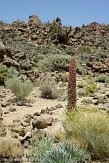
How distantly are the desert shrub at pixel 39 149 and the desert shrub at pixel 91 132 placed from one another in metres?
0.66

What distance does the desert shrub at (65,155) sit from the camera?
6.61 meters

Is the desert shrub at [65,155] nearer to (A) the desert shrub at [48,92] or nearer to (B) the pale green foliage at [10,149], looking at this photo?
(B) the pale green foliage at [10,149]

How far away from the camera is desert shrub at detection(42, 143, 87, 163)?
6.61m

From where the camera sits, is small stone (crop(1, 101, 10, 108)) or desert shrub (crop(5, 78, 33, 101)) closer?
small stone (crop(1, 101, 10, 108))

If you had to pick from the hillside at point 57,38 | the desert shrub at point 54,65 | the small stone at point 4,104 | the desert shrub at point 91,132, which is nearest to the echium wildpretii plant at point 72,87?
the desert shrub at point 91,132

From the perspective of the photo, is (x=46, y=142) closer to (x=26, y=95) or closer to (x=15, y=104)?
(x=15, y=104)

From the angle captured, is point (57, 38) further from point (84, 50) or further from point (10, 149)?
point (10, 149)

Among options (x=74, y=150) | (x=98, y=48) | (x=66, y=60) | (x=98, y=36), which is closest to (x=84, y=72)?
(x=66, y=60)

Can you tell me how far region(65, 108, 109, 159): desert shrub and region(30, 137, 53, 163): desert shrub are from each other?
657 mm

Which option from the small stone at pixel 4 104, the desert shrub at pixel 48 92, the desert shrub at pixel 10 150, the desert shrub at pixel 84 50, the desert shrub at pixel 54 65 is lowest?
the desert shrub at pixel 10 150

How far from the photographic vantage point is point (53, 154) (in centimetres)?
667

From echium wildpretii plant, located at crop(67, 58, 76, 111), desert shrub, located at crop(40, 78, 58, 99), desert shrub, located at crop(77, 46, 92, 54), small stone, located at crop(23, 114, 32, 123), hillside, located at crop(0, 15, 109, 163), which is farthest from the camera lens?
desert shrub, located at crop(77, 46, 92, 54)

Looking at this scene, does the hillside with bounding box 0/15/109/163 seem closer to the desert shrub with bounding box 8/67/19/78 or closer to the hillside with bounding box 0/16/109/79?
the desert shrub with bounding box 8/67/19/78

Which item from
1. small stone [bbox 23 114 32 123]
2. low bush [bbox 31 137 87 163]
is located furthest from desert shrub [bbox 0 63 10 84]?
low bush [bbox 31 137 87 163]
